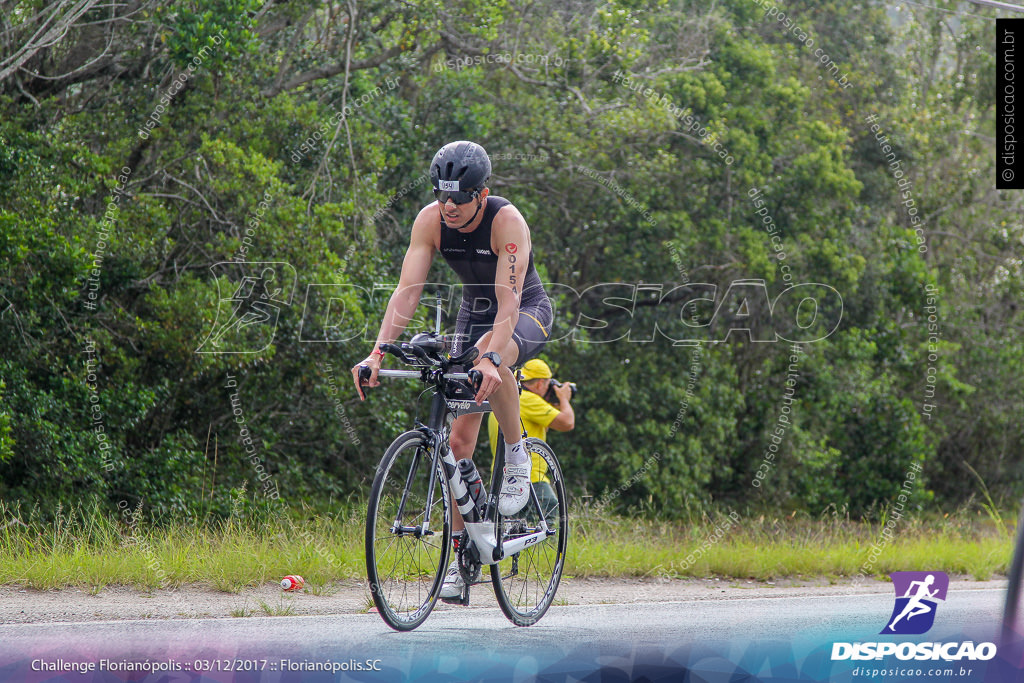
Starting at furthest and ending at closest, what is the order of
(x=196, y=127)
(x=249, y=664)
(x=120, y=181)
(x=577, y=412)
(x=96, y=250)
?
(x=577, y=412) < (x=196, y=127) < (x=120, y=181) < (x=96, y=250) < (x=249, y=664)

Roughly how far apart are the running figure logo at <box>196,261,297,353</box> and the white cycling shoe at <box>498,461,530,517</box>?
236 inches

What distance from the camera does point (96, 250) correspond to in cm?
955

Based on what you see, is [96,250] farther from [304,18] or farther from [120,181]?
[304,18]

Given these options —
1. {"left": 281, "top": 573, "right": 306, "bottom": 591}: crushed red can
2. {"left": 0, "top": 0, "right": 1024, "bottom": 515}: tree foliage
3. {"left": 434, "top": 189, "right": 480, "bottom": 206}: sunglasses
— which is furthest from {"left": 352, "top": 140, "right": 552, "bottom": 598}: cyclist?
{"left": 0, "top": 0, "right": 1024, "bottom": 515}: tree foliage

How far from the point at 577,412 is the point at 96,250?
7.74m

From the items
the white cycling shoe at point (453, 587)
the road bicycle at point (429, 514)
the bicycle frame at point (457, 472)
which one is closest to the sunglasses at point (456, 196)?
the road bicycle at point (429, 514)

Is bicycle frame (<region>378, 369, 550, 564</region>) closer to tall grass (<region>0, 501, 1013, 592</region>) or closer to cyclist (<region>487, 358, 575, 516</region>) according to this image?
cyclist (<region>487, 358, 575, 516</region>)

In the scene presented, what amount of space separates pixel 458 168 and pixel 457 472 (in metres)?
1.34

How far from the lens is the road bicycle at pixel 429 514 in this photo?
4105 mm

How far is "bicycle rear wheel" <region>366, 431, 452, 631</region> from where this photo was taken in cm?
404

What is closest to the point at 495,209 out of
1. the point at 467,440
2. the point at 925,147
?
the point at 467,440

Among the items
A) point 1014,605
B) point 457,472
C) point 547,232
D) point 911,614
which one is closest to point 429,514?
point 457,472

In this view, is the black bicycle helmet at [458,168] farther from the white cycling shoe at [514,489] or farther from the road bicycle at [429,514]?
the white cycling shoe at [514,489]

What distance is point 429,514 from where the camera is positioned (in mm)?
4273
